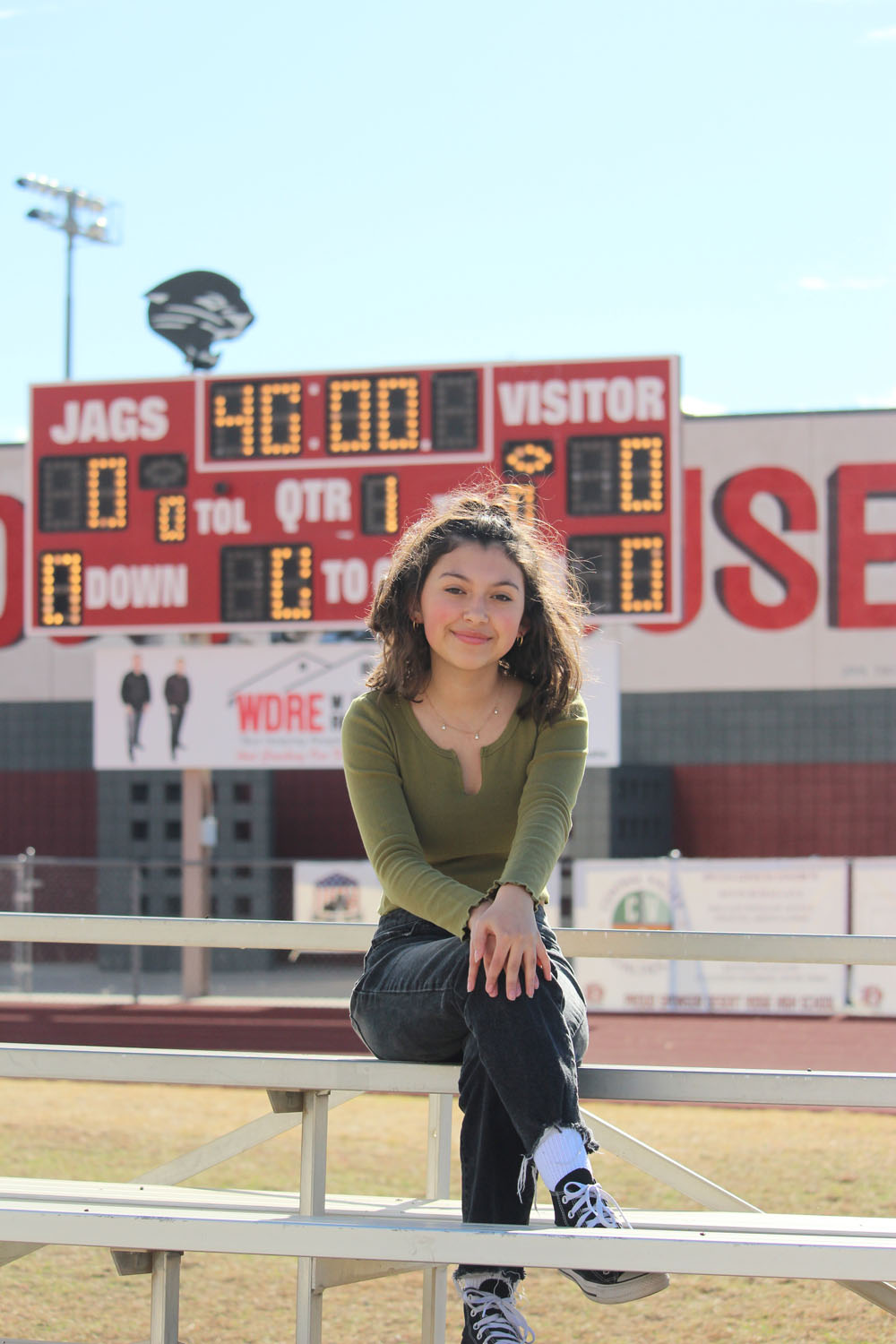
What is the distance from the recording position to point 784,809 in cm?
1903

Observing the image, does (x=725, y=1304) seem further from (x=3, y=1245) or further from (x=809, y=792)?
(x=809, y=792)

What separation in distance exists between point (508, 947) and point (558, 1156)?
0.37 meters

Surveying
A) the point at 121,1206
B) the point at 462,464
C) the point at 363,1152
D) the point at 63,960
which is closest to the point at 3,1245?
the point at 121,1206

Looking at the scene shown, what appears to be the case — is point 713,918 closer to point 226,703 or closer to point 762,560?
point 226,703

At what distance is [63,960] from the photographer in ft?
60.4

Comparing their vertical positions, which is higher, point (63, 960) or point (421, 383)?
point (421, 383)

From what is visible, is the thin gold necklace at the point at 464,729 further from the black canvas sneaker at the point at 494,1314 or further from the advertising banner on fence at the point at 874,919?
the advertising banner on fence at the point at 874,919

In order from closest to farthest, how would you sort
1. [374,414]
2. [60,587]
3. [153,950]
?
[374,414]
[60,587]
[153,950]

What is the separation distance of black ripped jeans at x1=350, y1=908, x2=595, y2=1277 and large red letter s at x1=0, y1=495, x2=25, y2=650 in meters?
17.7

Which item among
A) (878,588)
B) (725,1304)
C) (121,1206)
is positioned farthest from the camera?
(878,588)

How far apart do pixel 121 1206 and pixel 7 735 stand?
60.3 ft

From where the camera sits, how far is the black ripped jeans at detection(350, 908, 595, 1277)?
255 centimetres

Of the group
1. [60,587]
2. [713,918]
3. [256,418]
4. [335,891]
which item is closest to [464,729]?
[256,418]

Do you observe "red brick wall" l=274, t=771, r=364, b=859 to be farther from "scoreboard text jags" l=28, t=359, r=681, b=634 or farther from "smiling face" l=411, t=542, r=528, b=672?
"smiling face" l=411, t=542, r=528, b=672
